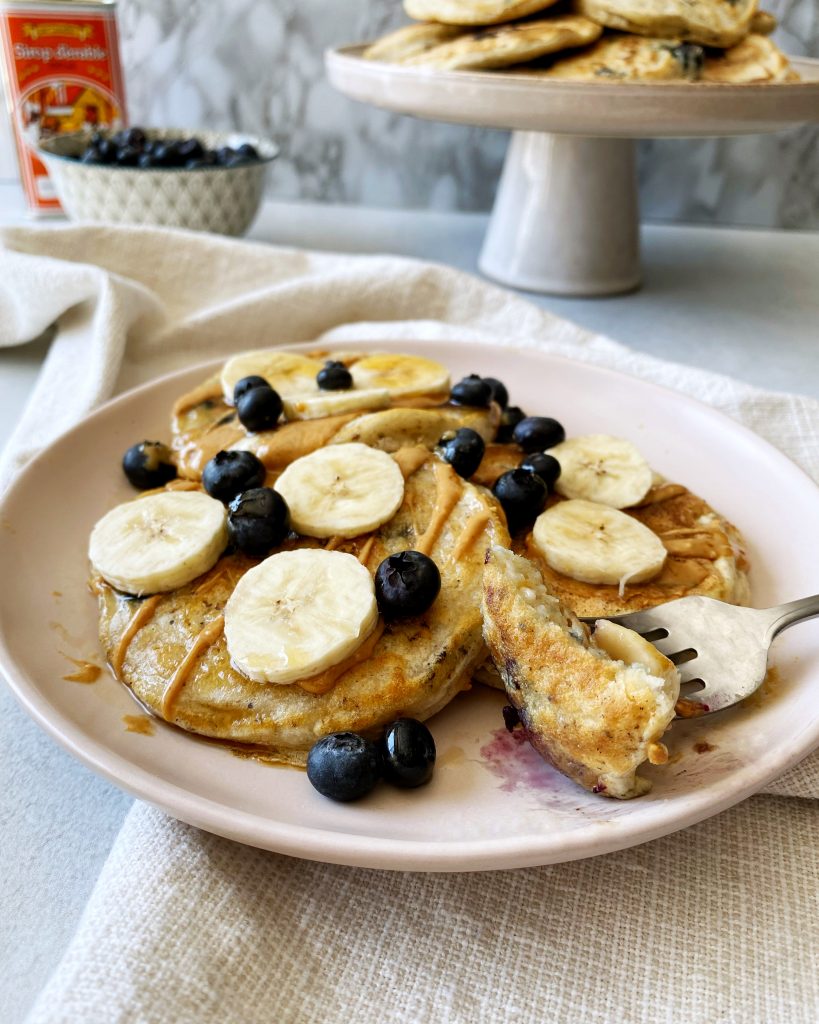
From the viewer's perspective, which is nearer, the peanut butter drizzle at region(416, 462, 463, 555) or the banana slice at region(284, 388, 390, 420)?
the peanut butter drizzle at region(416, 462, 463, 555)

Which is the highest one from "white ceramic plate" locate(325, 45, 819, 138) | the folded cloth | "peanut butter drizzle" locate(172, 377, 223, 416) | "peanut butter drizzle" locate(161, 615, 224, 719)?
"white ceramic plate" locate(325, 45, 819, 138)

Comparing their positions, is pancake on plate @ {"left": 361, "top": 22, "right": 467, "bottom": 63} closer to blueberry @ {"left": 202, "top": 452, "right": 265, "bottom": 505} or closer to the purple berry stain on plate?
blueberry @ {"left": 202, "top": 452, "right": 265, "bottom": 505}

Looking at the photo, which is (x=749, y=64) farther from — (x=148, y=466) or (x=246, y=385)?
(x=148, y=466)

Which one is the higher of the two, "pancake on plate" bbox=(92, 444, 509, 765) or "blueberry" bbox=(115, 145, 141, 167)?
"blueberry" bbox=(115, 145, 141, 167)

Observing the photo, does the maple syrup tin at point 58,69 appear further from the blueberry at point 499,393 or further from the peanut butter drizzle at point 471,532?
the peanut butter drizzle at point 471,532

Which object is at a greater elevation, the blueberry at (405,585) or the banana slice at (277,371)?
the blueberry at (405,585)

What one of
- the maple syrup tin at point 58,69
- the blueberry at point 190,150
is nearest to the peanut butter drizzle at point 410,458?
the blueberry at point 190,150

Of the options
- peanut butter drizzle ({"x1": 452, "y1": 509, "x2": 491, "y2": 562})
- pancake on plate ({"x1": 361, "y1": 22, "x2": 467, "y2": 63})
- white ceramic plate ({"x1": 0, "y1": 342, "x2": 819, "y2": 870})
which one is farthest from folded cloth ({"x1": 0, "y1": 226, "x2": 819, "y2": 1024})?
pancake on plate ({"x1": 361, "y1": 22, "x2": 467, "y2": 63})
